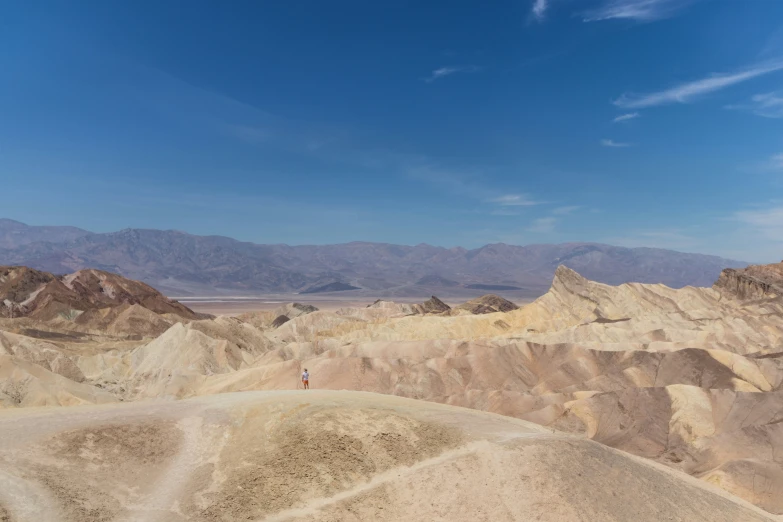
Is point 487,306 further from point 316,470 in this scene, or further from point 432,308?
point 316,470

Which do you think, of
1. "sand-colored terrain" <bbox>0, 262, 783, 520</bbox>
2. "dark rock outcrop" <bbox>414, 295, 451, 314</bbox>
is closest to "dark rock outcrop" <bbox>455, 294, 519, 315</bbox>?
"dark rock outcrop" <bbox>414, 295, 451, 314</bbox>

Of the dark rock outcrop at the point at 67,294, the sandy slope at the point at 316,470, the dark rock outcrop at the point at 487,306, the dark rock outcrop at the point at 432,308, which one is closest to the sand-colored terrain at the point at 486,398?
the sandy slope at the point at 316,470

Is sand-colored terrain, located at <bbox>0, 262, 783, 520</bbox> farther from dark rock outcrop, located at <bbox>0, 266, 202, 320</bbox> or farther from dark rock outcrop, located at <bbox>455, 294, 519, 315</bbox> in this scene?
A: dark rock outcrop, located at <bbox>455, 294, 519, 315</bbox>

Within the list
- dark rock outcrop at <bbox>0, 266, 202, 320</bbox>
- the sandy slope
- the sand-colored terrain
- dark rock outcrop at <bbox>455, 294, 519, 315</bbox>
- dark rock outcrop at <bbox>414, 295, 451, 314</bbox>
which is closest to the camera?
the sandy slope

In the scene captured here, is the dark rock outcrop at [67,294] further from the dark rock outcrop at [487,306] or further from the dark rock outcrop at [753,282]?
the dark rock outcrop at [753,282]

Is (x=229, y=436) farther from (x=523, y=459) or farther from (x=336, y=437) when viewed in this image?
(x=523, y=459)
